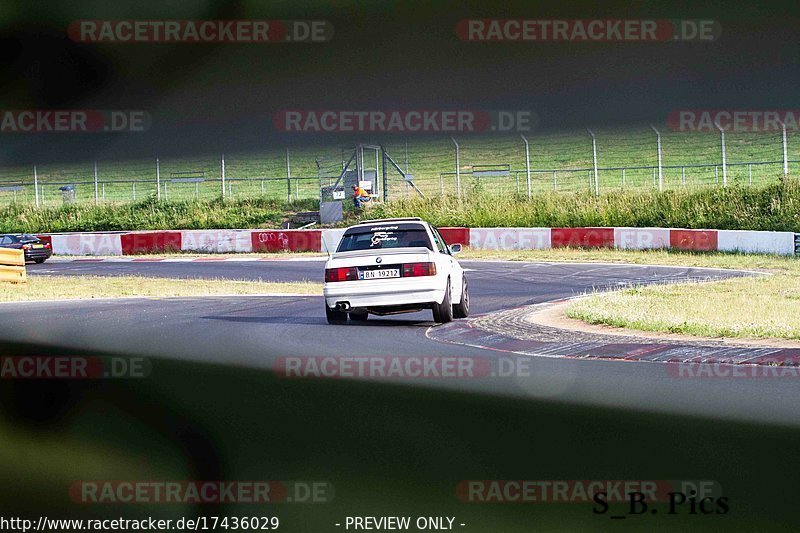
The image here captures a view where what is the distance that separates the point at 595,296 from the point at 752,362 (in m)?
6.93

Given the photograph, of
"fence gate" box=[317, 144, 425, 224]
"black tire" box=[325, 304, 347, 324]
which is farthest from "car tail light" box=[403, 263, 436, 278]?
"fence gate" box=[317, 144, 425, 224]

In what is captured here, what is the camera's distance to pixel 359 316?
1506 cm

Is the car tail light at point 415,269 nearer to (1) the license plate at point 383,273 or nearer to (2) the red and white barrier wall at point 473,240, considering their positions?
(1) the license plate at point 383,273

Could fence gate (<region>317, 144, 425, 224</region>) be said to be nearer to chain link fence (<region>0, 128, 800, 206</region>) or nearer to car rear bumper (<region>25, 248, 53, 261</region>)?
chain link fence (<region>0, 128, 800, 206</region>)

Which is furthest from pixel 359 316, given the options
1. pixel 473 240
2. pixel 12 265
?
pixel 473 240

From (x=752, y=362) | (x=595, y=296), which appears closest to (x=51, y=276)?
(x=595, y=296)

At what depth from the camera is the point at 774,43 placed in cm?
4212

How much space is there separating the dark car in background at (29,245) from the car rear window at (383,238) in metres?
21.2

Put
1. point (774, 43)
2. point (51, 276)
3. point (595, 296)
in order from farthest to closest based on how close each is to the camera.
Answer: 1. point (774, 43)
2. point (51, 276)
3. point (595, 296)

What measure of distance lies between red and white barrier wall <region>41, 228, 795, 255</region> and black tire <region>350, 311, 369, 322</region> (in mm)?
13352

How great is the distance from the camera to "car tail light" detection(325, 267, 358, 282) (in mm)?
13906

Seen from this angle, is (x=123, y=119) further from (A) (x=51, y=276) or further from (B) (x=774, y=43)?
(B) (x=774, y=43)

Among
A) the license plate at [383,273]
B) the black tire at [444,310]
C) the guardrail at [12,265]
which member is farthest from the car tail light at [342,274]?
the guardrail at [12,265]

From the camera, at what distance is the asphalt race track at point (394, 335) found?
9.01 m
